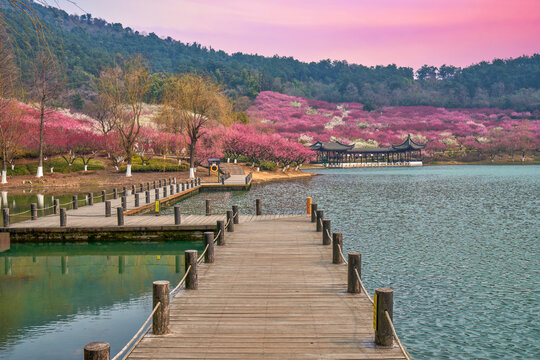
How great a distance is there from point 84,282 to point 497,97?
17510 cm

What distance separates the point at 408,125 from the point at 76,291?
12878 centimetres

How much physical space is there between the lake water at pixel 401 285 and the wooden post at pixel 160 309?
2878 mm

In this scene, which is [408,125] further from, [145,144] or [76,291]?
[76,291]

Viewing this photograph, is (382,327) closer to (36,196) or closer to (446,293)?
(446,293)

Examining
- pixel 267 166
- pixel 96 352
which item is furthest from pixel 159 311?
pixel 267 166

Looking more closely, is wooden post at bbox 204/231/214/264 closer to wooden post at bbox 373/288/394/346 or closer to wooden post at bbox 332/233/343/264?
wooden post at bbox 332/233/343/264

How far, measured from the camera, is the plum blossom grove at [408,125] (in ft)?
398

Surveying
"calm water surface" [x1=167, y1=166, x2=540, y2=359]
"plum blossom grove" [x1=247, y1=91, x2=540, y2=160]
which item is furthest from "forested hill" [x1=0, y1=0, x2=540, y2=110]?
"calm water surface" [x1=167, y1=166, x2=540, y2=359]

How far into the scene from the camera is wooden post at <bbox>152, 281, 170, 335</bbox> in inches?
321

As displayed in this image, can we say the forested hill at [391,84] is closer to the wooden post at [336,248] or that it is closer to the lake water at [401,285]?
the lake water at [401,285]

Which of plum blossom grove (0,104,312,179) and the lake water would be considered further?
plum blossom grove (0,104,312,179)

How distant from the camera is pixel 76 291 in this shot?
49.4 ft

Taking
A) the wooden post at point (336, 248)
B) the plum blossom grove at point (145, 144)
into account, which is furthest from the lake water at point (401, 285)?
the plum blossom grove at point (145, 144)

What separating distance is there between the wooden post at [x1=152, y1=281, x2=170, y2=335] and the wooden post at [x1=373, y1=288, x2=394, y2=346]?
350cm
